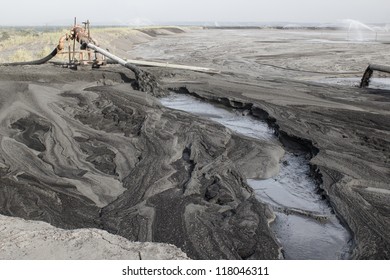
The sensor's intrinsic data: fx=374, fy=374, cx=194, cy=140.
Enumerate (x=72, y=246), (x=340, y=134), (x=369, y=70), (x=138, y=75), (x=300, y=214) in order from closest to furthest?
(x=72, y=246), (x=300, y=214), (x=340, y=134), (x=138, y=75), (x=369, y=70)

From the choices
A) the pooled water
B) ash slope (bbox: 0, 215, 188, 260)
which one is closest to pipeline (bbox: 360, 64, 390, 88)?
the pooled water

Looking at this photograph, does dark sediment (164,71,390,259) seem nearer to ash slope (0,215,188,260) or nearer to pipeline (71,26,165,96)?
pipeline (71,26,165,96)

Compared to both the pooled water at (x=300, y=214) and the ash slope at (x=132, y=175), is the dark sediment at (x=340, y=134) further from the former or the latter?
the ash slope at (x=132, y=175)

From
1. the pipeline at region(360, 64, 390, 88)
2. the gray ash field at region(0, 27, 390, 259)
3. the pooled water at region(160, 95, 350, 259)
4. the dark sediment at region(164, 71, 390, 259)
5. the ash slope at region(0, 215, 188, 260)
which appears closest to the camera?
the ash slope at region(0, 215, 188, 260)

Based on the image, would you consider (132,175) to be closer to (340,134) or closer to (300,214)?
(300,214)

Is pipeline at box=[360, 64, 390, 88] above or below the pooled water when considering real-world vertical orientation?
above

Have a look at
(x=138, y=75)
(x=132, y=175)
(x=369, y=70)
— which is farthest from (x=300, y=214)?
(x=369, y=70)

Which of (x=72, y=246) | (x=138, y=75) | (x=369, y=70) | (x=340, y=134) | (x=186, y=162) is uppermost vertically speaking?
(x=369, y=70)
